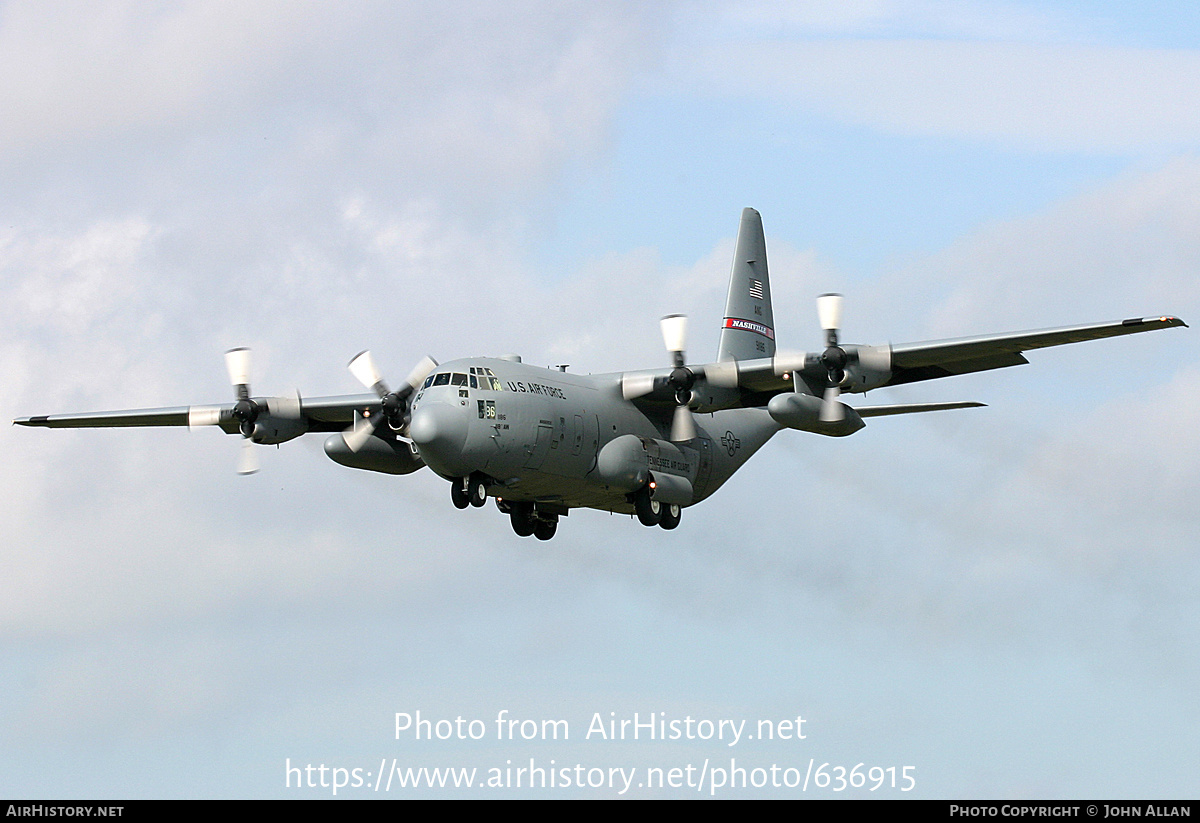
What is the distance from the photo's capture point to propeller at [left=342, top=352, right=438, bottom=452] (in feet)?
107

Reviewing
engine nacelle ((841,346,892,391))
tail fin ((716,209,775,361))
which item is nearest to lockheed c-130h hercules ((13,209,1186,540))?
engine nacelle ((841,346,892,391))

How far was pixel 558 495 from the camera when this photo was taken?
32.2 m

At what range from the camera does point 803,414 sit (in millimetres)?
29141

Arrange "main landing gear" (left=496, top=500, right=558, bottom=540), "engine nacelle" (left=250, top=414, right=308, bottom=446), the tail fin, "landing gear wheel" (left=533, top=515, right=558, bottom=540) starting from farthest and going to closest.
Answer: the tail fin
"landing gear wheel" (left=533, top=515, right=558, bottom=540)
"main landing gear" (left=496, top=500, right=558, bottom=540)
"engine nacelle" (left=250, top=414, right=308, bottom=446)

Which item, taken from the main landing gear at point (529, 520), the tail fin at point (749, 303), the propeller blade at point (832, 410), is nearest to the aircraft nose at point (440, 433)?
the main landing gear at point (529, 520)

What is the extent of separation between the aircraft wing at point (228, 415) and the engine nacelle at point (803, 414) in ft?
29.4

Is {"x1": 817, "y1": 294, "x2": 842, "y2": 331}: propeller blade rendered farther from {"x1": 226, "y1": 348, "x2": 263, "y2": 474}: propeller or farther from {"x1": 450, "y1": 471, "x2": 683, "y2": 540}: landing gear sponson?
{"x1": 226, "y1": 348, "x2": 263, "y2": 474}: propeller

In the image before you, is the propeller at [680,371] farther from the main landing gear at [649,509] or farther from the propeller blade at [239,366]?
the propeller blade at [239,366]

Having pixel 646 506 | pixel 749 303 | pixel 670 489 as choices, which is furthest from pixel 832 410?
pixel 749 303

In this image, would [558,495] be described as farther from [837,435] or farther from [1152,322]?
[1152,322]

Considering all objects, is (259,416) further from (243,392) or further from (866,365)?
(866,365)

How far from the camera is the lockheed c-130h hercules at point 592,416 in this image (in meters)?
29.2

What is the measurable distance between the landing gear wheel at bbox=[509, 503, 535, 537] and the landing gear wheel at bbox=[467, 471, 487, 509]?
340 cm

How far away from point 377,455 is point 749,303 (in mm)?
10444
